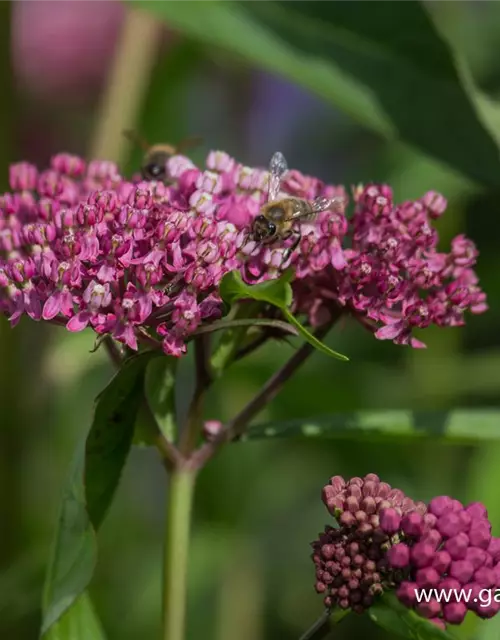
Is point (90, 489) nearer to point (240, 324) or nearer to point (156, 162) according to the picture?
point (240, 324)

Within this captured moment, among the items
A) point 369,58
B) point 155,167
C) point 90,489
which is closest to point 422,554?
point 90,489

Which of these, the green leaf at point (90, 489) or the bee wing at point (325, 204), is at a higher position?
the bee wing at point (325, 204)

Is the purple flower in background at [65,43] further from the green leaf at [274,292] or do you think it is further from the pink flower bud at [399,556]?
the pink flower bud at [399,556]

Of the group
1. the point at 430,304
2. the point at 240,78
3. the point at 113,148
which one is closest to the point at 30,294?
the point at 430,304

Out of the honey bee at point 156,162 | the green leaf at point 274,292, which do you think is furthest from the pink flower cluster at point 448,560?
the honey bee at point 156,162

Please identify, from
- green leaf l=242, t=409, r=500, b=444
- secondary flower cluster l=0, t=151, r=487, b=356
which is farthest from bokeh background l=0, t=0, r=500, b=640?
secondary flower cluster l=0, t=151, r=487, b=356

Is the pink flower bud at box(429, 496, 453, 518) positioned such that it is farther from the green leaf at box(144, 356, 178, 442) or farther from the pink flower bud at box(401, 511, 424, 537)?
the green leaf at box(144, 356, 178, 442)
